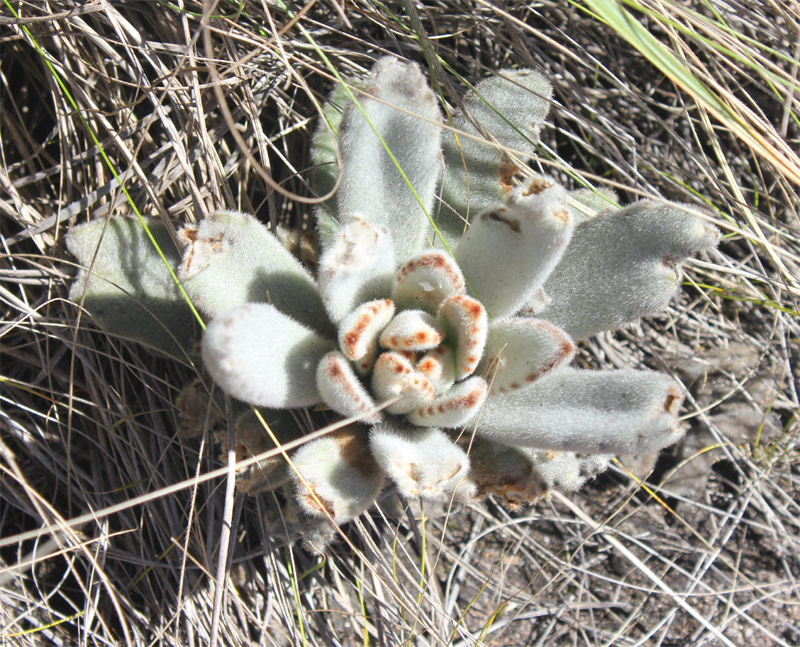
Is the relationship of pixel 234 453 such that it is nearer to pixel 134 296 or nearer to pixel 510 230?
pixel 134 296

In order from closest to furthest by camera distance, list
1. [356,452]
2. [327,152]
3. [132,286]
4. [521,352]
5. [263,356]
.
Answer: [263,356] → [521,352] → [356,452] → [132,286] → [327,152]

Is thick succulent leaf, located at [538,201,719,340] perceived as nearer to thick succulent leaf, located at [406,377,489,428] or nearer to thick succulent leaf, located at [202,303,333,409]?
thick succulent leaf, located at [406,377,489,428]

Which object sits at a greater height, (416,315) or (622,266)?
(622,266)

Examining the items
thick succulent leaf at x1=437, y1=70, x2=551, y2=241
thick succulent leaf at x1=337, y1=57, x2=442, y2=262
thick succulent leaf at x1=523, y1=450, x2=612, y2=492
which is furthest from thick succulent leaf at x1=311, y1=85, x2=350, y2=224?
thick succulent leaf at x1=523, y1=450, x2=612, y2=492

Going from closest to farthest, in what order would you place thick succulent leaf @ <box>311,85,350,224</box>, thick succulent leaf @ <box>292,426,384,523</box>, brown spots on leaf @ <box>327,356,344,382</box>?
1. brown spots on leaf @ <box>327,356,344,382</box>
2. thick succulent leaf @ <box>292,426,384,523</box>
3. thick succulent leaf @ <box>311,85,350,224</box>

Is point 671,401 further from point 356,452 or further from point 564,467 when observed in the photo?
point 356,452

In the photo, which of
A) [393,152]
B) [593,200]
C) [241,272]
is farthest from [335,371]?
[593,200]
